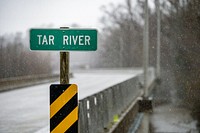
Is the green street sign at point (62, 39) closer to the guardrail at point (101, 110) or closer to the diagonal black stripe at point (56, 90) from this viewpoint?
the diagonal black stripe at point (56, 90)

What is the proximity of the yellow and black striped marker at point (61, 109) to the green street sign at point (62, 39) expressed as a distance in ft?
1.71

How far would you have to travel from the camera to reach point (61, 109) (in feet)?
17.7

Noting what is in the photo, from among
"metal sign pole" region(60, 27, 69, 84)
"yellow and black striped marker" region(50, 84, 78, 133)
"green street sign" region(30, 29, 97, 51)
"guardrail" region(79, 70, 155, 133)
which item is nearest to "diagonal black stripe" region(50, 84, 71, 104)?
"yellow and black striped marker" region(50, 84, 78, 133)

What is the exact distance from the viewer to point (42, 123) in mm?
13336

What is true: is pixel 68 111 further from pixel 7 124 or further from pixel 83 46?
pixel 7 124

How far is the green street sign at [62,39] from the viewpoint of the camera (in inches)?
209

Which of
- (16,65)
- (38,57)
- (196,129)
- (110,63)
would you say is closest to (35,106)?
(196,129)

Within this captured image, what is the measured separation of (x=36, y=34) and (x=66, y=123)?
124 centimetres

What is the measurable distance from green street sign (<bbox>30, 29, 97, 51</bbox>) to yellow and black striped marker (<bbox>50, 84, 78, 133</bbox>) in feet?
1.71

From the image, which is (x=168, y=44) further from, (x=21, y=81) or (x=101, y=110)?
(x=101, y=110)

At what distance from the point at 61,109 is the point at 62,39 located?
93 centimetres

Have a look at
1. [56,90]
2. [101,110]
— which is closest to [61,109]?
[56,90]

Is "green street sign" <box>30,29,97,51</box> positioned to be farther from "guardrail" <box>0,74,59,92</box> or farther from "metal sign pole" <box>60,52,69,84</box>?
"guardrail" <box>0,74,59,92</box>

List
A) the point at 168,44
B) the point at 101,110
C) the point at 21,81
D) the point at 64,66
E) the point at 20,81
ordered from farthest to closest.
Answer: the point at 168,44, the point at 21,81, the point at 20,81, the point at 101,110, the point at 64,66
